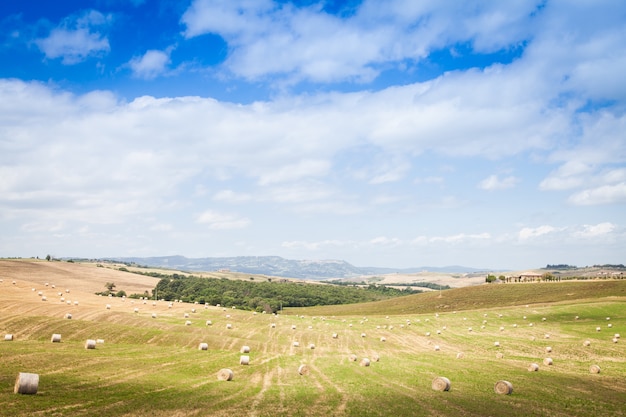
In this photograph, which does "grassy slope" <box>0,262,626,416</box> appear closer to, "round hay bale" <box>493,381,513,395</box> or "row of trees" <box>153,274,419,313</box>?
"round hay bale" <box>493,381,513,395</box>

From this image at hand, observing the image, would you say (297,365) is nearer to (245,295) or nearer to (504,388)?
(504,388)

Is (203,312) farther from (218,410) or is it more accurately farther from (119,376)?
(218,410)

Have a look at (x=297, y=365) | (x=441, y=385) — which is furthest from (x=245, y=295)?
(x=441, y=385)

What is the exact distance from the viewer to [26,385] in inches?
837

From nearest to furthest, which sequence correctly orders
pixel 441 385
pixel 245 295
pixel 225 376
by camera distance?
pixel 441 385, pixel 225 376, pixel 245 295

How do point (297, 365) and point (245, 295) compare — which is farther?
point (245, 295)

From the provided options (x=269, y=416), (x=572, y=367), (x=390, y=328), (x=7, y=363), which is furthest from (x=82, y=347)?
(x=390, y=328)

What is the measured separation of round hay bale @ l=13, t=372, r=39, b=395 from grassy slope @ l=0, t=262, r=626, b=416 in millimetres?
377

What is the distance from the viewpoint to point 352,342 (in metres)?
59.7

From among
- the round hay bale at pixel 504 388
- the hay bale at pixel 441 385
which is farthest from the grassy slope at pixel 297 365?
the hay bale at pixel 441 385

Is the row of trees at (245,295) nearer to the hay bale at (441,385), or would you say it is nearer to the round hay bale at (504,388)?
the hay bale at (441,385)

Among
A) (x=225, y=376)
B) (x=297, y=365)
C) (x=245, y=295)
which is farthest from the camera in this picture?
(x=245, y=295)

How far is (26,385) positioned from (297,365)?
2167 centimetres

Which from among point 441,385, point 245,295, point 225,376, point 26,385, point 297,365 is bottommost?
point 245,295
